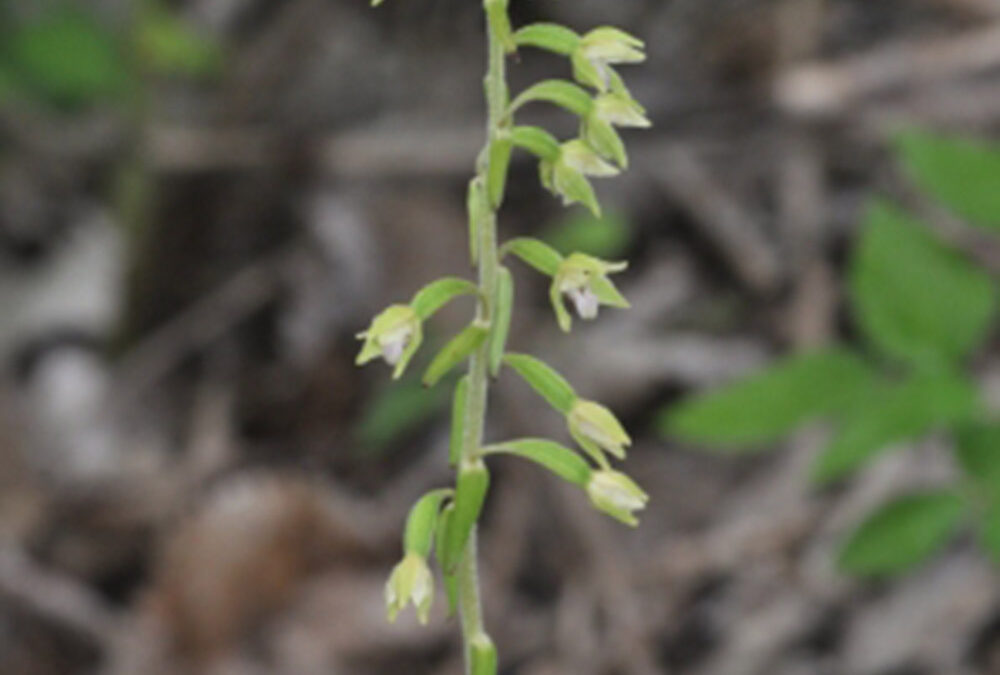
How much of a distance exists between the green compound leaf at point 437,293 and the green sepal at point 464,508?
0.82ft

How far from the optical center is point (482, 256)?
7.39 ft

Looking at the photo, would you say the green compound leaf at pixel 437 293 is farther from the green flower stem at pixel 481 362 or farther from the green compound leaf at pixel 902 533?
the green compound leaf at pixel 902 533

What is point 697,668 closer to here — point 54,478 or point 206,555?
point 206,555

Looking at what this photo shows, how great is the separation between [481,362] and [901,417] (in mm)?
1644

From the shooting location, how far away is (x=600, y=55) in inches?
90.0

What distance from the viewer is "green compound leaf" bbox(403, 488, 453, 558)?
7.81 ft

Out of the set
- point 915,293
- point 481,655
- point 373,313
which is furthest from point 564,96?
point 373,313

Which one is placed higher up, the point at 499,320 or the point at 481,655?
the point at 499,320

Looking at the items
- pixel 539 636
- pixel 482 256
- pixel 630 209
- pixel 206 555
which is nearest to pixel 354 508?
pixel 206 555

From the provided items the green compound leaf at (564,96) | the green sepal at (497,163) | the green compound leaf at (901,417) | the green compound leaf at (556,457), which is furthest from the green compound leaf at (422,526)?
the green compound leaf at (901,417)

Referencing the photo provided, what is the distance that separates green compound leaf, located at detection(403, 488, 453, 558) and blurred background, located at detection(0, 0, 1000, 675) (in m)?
2.28

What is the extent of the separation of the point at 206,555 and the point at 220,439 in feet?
2.88

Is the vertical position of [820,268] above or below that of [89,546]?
above

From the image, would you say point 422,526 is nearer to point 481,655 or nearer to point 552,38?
point 481,655
